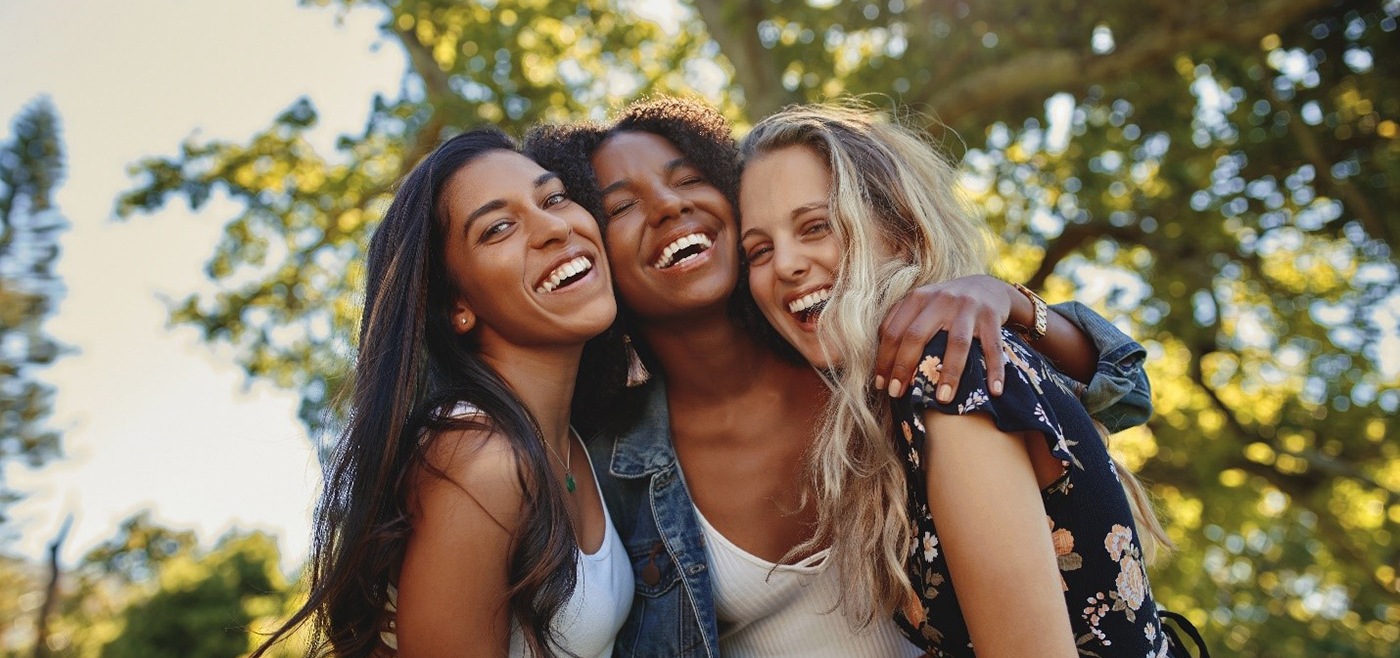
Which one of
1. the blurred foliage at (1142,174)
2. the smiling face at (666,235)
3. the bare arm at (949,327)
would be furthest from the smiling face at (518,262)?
the blurred foliage at (1142,174)

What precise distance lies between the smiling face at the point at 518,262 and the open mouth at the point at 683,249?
0.83 feet

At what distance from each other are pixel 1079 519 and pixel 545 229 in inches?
62.3

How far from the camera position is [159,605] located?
1338cm

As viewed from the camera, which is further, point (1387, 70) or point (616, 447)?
point (1387, 70)

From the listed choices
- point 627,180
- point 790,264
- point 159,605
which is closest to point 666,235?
point 627,180

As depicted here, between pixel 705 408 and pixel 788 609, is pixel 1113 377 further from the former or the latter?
pixel 705 408

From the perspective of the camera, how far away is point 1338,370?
9578 millimetres

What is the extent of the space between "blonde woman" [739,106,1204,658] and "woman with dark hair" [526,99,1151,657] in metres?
0.22

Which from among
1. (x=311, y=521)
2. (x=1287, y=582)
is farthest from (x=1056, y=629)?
(x=1287, y=582)

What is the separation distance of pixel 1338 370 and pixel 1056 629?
9.11 m

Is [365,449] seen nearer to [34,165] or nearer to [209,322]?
[209,322]

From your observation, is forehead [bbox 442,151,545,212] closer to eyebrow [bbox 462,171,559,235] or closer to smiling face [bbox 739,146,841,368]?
eyebrow [bbox 462,171,559,235]

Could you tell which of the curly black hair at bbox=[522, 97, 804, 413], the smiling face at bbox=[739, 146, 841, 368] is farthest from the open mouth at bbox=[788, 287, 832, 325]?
the curly black hair at bbox=[522, 97, 804, 413]

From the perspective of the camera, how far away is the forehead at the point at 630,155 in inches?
133
